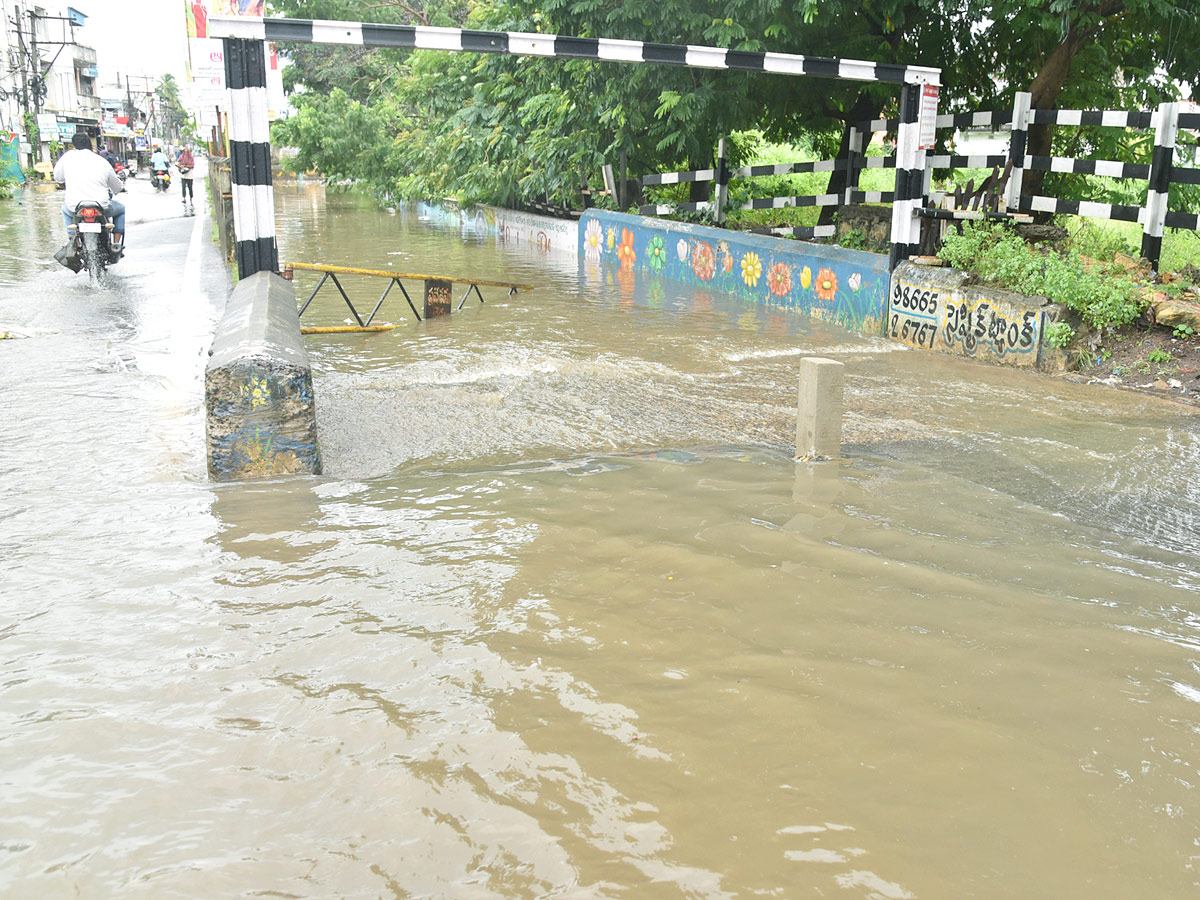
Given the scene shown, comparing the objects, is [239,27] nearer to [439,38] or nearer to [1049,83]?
[439,38]

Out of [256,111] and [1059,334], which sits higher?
[256,111]

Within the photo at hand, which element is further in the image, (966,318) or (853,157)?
(853,157)

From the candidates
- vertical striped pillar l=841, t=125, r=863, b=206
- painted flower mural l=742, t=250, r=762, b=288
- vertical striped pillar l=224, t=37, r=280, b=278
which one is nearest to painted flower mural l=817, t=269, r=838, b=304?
painted flower mural l=742, t=250, r=762, b=288

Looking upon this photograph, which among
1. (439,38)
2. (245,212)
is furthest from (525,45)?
(245,212)

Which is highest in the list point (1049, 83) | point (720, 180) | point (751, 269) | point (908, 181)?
point (1049, 83)

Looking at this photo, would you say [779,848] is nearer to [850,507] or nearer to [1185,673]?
[1185,673]

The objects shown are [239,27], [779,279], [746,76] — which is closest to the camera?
[239,27]

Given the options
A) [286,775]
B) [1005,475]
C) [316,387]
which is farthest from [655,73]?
[286,775]

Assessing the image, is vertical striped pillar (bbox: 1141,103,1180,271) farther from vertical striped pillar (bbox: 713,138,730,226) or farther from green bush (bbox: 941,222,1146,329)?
vertical striped pillar (bbox: 713,138,730,226)

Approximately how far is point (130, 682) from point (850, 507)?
11.5 feet

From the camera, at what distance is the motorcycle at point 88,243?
46.9 ft

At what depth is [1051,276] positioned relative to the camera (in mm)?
9664

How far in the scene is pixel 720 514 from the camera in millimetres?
5258

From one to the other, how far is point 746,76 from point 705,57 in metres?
6.20
